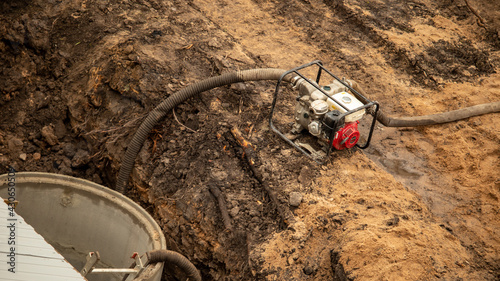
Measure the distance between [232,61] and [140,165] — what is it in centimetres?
198

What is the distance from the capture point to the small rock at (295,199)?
4.88m

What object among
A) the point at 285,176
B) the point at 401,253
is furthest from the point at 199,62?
the point at 401,253

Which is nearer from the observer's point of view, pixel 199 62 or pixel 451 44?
pixel 199 62

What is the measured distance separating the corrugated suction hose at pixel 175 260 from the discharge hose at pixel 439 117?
306cm

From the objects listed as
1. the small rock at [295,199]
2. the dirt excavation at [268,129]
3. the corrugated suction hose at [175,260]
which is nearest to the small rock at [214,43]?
the dirt excavation at [268,129]

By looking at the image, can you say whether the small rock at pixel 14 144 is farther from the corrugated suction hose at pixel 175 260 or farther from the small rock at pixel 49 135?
the corrugated suction hose at pixel 175 260

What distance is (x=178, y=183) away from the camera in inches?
220

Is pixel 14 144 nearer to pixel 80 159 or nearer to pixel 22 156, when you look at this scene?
pixel 22 156

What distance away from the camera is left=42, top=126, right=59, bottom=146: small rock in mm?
6438

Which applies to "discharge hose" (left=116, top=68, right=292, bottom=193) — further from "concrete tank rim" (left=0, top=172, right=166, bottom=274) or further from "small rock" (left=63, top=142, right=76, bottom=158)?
"small rock" (left=63, top=142, right=76, bottom=158)

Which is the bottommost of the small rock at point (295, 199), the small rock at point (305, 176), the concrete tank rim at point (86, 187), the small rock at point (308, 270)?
the concrete tank rim at point (86, 187)

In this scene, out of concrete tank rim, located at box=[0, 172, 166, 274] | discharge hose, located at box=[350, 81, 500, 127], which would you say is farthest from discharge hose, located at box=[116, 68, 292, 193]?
discharge hose, located at box=[350, 81, 500, 127]

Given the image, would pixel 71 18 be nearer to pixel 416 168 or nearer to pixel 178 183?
pixel 178 183

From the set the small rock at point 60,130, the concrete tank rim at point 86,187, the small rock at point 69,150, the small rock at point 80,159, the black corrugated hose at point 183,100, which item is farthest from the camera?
the small rock at point 60,130
